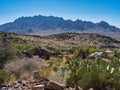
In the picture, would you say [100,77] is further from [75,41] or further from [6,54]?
[75,41]

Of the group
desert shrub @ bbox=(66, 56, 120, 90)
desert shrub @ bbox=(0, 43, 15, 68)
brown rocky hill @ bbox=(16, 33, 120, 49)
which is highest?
desert shrub @ bbox=(66, 56, 120, 90)

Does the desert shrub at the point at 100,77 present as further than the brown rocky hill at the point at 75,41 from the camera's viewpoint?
No

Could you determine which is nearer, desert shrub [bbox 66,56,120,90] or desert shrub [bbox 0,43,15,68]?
desert shrub [bbox 66,56,120,90]

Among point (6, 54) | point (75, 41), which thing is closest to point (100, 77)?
point (6, 54)

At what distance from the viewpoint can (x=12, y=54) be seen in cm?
3491

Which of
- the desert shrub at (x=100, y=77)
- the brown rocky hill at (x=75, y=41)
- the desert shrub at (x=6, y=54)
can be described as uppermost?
the desert shrub at (x=100, y=77)

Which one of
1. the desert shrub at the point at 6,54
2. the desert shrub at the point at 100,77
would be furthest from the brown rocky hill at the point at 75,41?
the desert shrub at the point at 100,77

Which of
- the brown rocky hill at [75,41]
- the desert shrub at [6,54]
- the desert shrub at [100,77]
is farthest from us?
the brown rocky hill at [75,41]

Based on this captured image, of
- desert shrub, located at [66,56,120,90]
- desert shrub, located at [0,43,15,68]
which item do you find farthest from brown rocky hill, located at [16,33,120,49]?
desert shrub, located at [66,56,120,90]

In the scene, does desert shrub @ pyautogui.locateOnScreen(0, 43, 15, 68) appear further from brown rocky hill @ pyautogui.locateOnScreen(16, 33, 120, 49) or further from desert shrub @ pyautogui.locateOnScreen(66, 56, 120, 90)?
brown rocky hill @ pyautogui.locateOnScreen(16, 33, 120, 49)

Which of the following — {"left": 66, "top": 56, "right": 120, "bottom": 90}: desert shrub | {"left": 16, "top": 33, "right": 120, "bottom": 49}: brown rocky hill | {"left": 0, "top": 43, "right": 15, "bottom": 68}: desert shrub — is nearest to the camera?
{"left": 66, "top": 56, "right": 120, "bottom": 90}: desert shrub

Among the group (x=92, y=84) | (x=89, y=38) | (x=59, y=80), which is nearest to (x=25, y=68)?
(x=59, y=80)

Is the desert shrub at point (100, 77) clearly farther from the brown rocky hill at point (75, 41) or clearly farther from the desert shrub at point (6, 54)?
the brown rocky hill at point (75, 41)

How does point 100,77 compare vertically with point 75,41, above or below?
above
